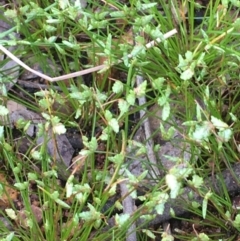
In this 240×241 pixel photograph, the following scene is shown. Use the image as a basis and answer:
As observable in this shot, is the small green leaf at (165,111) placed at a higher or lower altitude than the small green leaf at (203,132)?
lower

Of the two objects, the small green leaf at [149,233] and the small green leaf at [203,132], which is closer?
the small green leaf at [203,132]

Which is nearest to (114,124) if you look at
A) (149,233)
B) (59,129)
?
(59,129)

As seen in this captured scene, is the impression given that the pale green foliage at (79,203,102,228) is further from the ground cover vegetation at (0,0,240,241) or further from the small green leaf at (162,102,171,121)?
the small green leaf at (162,102,171,121)

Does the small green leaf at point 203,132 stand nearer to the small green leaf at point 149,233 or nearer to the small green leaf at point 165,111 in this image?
the small green leaf at point 165,111

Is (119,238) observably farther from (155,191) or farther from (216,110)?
(216,110)

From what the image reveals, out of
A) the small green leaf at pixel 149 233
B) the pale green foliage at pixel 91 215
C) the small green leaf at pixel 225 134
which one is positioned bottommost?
the small green leaf at pixel 149 233

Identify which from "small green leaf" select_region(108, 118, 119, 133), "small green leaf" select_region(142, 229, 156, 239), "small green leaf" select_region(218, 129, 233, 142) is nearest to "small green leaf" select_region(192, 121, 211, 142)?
"small green leaf" select_region(218, 129, 233, 142)

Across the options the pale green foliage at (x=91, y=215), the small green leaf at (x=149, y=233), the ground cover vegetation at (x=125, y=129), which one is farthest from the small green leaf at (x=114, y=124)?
the small green leaf at (x=149, y=233)

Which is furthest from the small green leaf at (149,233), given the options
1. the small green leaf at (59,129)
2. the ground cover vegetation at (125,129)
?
the small green leaf at (59,129)

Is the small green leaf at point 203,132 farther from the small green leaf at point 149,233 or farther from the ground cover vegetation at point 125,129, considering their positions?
the small green leaf at point 149,233
